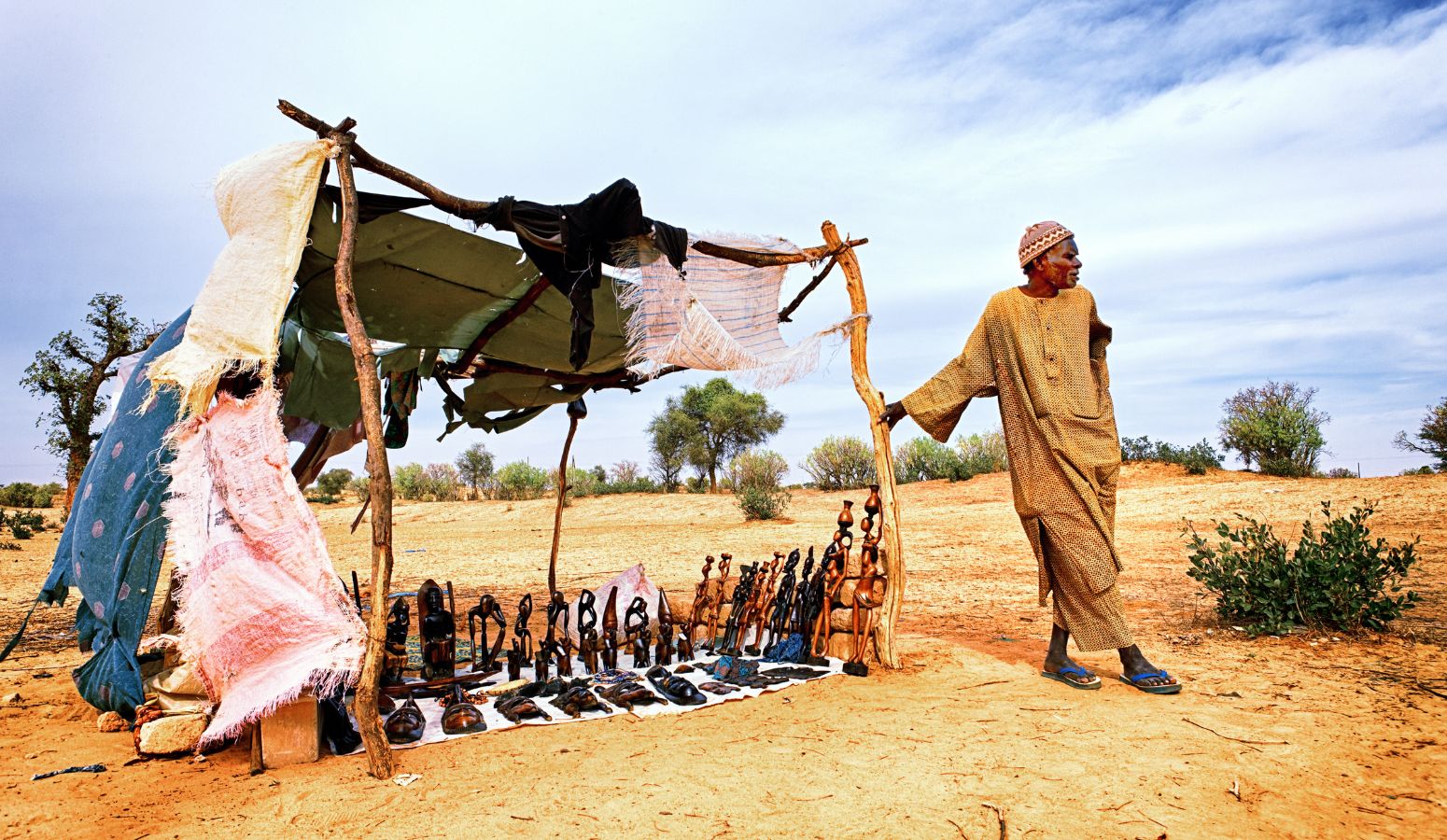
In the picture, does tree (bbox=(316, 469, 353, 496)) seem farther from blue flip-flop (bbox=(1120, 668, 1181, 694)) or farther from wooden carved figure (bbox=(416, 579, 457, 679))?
blue flip-flop (bbox=(1120, 668, 1181, 694))

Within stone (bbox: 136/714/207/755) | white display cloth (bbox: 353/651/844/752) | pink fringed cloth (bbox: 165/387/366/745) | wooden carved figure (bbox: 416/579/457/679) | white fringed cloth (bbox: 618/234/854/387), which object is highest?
white fringed cloth (bbox: 618/234/854/387)

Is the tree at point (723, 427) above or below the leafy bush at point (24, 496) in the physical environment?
above

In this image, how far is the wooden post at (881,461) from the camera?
14.6 ft

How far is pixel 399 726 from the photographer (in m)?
3.43

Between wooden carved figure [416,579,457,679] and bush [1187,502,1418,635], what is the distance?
4707 mm

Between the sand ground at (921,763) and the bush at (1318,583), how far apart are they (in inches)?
6.4

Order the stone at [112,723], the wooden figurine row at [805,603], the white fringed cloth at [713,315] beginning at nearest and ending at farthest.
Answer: the stone at [112,723]
the white fringed cloth at [713,315]
the wooden figurine row at [805,603]

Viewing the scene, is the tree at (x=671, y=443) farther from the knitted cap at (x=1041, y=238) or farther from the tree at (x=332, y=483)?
the knitted cap at (x=1041, y=238)

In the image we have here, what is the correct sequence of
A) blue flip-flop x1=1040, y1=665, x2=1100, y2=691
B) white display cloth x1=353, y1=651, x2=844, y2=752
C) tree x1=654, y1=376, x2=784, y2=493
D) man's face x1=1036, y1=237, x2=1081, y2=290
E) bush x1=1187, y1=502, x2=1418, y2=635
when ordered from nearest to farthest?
white display cloth x1=353, y1=651, x2=844, y2=752, blue flip-flop x1=1040, y1=665, x2=1100, y2=691, man's face x1=1036, y1=237, x2=1081, y2=290, bush x1=1187, y1=502, x2=1418, y2=635, tree x1=654, y1=376, x2=784, y2=493

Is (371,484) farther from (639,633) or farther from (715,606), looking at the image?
(715,606)

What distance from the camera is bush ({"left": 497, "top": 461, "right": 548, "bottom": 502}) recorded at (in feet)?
89.1

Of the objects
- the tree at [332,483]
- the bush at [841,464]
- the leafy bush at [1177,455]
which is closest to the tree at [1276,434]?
the leafy bush at [1177,455]

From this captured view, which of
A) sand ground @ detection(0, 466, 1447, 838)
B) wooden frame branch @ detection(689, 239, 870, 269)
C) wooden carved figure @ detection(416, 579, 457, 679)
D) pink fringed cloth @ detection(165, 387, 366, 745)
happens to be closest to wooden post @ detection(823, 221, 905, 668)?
wooden frame branch @ detection(689, 239, 870, 269)

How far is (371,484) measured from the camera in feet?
10.5
